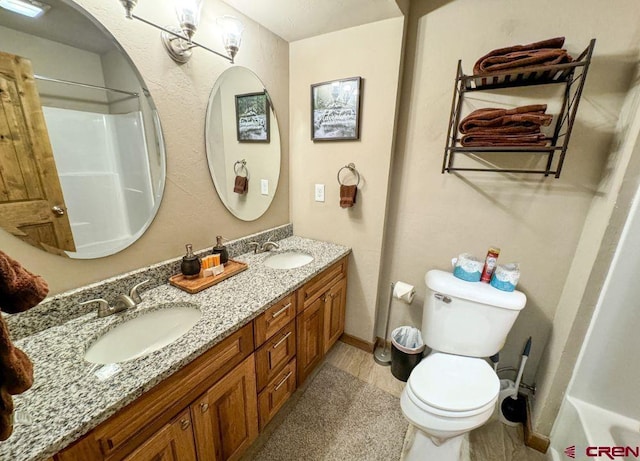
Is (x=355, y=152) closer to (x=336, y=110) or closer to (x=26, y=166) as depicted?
(x=336, y=110)

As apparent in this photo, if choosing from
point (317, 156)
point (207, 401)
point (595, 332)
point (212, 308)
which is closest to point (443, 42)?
point (317, 156)

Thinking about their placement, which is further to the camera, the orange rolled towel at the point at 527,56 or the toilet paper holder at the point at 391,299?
the toilet paper holder at the point at 391,299

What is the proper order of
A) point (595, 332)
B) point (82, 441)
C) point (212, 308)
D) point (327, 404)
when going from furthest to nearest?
point (327, 404)
point (595, 332)
point (212, 308)
point (82, 441)

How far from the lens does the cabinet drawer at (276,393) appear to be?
119 centimetres

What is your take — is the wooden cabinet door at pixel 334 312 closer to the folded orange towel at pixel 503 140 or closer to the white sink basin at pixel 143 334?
the white sink basin at pixel 143 334

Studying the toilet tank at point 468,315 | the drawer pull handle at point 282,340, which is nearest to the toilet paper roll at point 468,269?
the toilet tank at point 468,315

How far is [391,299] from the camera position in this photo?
1797 millimetres

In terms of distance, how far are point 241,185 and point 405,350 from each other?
144cm

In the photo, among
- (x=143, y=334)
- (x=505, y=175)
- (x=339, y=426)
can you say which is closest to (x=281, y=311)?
(x=143, y=334)

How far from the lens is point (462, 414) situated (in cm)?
103

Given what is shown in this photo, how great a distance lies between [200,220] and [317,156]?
86cm

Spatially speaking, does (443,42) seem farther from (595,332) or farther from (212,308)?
(212,308)

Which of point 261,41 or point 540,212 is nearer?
point 540,212

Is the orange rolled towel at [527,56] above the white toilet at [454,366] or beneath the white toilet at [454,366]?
above
